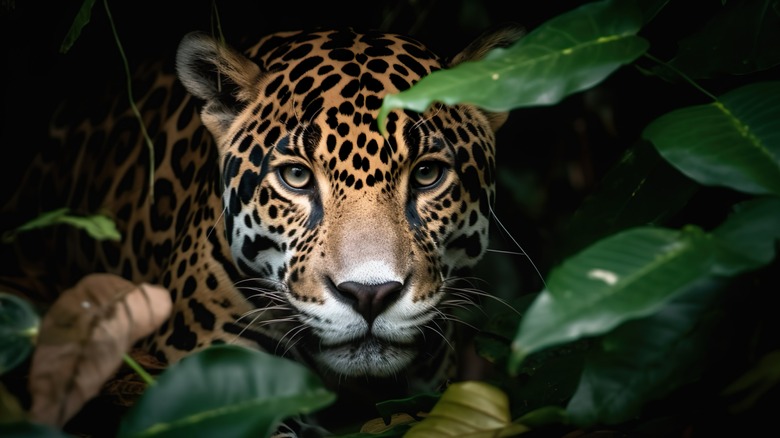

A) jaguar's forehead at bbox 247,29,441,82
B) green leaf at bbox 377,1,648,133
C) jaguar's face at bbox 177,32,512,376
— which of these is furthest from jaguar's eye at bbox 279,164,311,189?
green leaf at bbox 377,1,648,133

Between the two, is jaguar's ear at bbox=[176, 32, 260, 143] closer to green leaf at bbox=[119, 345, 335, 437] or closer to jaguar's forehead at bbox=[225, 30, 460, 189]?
jaguar's forehead at bbox=[225, 30, 460, 189]

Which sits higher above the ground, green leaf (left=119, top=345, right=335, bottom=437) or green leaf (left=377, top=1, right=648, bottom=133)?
green leaf (left=377, top=1, right=648, bottom=133)

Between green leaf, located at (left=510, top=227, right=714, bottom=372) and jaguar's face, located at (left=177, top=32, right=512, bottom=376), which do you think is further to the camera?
jaguar's face, located at (left=177, top=32, right=512, bottom=376)

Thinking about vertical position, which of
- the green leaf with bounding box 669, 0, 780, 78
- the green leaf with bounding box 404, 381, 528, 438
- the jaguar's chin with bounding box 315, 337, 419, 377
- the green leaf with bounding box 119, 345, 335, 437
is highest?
the green leaf with bounding box 669, 0, 780, 78

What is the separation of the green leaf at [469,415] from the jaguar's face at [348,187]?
52cm

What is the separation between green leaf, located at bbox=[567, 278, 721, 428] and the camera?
1.70 metres

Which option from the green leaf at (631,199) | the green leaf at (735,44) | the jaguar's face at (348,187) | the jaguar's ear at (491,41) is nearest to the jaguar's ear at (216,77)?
the jaguar's face at (348,187)

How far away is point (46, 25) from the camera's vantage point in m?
3.76

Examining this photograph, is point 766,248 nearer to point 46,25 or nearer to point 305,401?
point 305,401

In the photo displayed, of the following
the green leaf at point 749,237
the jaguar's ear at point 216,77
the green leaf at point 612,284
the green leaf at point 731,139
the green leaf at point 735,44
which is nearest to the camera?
the green leaf at point 612,284

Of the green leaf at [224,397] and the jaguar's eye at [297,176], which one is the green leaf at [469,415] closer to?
the green leaf at [224,397]

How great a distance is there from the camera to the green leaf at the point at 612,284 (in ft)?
4.59

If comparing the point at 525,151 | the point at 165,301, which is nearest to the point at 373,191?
the point at 165,301

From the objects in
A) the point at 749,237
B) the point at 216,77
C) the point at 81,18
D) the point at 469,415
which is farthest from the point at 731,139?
the point at 216,77
